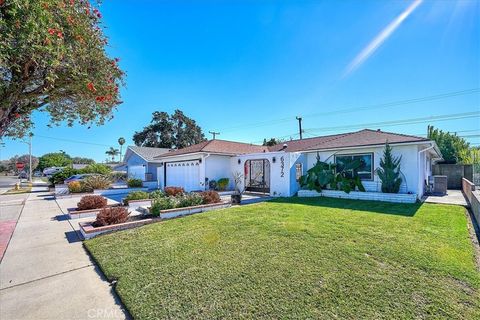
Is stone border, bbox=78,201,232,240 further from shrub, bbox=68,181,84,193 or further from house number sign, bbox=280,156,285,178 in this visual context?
shrub, bbox=68,181,84,193

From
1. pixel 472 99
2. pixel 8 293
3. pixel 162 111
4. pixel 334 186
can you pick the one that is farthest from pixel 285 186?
pixel 162 111

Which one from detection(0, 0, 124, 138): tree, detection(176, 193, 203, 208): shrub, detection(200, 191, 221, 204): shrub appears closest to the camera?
detection(0, 0, 124, 138): tree

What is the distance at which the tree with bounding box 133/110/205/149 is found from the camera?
42.3 metres

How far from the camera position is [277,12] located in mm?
9477

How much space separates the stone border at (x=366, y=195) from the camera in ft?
35.1

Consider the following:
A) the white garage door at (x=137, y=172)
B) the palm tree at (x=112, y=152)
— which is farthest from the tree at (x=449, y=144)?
the palm tree at (x=112, y=152)

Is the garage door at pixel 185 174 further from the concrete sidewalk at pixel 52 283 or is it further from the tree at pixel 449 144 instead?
the tree at pixel 449 144

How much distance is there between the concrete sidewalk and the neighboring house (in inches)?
722

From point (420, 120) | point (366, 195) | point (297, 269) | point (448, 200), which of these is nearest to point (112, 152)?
point (420, 120)

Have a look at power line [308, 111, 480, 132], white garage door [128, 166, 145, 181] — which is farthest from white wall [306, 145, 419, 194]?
white garage door [128, 166, 145, 181]

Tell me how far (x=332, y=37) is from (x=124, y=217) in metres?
12.4

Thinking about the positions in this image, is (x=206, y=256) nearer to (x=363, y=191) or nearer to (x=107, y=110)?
(x=107, y=110)

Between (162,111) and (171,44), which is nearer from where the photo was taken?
(171,44)

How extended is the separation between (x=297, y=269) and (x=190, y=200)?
6.46 m
